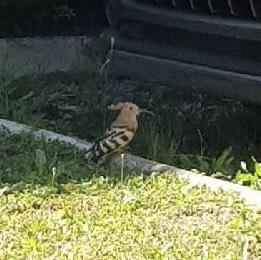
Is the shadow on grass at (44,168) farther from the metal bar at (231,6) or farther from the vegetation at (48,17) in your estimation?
the vegetation at (48,17)

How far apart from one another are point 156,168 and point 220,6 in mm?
707

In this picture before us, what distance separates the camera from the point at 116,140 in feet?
14.4

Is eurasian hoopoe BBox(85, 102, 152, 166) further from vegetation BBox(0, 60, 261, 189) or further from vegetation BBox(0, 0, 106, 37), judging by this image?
vegetation BBox(0, 0, 106, 37)

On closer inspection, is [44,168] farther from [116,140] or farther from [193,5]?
[193,5]

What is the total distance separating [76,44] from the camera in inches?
290

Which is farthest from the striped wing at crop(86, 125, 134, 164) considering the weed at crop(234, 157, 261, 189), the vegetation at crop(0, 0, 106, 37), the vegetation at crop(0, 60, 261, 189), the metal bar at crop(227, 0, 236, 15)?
the vegetation at crop(0, 0, 106, 37)

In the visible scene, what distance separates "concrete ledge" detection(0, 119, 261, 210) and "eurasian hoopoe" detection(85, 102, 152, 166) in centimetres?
9

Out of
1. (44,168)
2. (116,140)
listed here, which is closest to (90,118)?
(116,140)

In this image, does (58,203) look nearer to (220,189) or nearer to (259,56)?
(220,189)

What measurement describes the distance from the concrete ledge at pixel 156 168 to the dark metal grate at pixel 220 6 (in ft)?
2.14

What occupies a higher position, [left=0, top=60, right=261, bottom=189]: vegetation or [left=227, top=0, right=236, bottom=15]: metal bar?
[left=227, top=0, right=236, bottom=15]: metal bar

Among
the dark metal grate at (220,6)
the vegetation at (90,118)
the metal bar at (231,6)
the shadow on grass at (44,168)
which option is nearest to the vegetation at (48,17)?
the vegetation at (90,118)

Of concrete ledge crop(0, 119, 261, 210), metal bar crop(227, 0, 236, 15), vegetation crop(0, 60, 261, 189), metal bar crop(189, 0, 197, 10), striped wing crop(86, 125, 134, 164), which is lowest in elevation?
vegetation crop(0, 60, 261, 189)

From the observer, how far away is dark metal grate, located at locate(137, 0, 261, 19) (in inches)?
160
